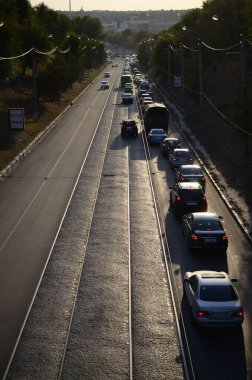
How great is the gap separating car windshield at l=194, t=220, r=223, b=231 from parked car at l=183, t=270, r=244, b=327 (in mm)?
5760

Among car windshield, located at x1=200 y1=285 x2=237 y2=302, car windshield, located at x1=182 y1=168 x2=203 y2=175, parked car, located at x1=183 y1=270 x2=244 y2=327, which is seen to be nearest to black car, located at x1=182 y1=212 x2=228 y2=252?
parked car, located at x1=183 y1=270 x2=244 y2=327

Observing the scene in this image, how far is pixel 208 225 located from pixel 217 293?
689 cm

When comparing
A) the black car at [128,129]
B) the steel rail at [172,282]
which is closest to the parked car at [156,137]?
the black car at [128,129]

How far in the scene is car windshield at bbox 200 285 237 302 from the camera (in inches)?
736

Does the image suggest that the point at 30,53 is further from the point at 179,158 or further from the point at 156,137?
the point at 179,158

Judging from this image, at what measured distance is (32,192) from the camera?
37250 mm

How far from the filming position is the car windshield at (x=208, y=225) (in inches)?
1001

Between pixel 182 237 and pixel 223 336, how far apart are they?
9.74 m

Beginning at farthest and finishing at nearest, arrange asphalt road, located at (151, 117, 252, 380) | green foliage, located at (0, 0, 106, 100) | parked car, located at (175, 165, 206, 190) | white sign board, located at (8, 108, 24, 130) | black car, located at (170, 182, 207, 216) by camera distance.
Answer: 1. green foliage, located at (0, 0, 106, 100)
2. white sign board, located at (8, 108, 24, 130)
3. parked car, located at (175, 165, 206, 190)
4. black car, located at (170, 182, 207, 216)
5. asphalt road, located at (151, 117, 252, 380)

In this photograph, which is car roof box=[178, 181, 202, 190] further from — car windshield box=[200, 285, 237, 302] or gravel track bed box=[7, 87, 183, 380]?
car windshield box=[200, 285, 237, 302]

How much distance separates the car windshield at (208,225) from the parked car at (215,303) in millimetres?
5760

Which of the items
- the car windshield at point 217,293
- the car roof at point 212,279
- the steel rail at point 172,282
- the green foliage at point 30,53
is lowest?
the steel rail at point 172,282

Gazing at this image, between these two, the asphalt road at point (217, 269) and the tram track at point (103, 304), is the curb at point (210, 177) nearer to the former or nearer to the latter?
the asphalt road at point (217, 269)

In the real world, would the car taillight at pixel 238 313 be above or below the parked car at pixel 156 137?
below
